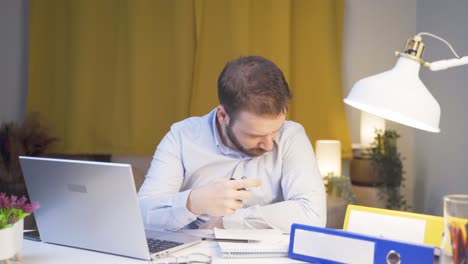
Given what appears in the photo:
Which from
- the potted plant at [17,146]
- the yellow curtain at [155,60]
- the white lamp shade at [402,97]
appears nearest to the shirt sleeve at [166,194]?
the white lamp shade at [402,97]

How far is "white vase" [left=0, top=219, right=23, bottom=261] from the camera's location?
1.13 metres

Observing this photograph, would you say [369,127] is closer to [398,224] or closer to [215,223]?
[215,223]

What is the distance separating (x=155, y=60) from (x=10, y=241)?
261 centimetres

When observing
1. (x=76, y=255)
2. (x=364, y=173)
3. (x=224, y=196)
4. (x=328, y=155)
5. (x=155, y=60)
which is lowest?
(x=364, y=173)

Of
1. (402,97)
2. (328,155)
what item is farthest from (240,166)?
(328,155)

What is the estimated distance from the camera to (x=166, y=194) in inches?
68.7

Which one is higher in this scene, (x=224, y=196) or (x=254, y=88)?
(x=254, y=88)

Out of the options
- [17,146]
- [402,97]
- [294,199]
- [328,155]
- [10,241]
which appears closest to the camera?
[402,97]

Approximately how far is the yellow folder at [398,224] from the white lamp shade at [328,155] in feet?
7.07

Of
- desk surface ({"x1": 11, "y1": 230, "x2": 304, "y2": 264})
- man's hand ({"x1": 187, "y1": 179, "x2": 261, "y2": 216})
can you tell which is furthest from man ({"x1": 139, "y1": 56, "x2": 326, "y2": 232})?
desk surface ({"x1": 11, "y1": 230, "x2": 304, "y2": 264})

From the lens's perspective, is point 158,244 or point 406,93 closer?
point 406,93

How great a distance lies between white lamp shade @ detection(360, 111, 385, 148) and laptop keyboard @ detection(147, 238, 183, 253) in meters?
2.51

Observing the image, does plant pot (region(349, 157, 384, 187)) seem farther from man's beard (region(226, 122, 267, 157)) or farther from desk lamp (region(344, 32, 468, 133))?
desk lamp (region(344, 32, 468, 133))

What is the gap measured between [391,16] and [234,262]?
10.3 ft
